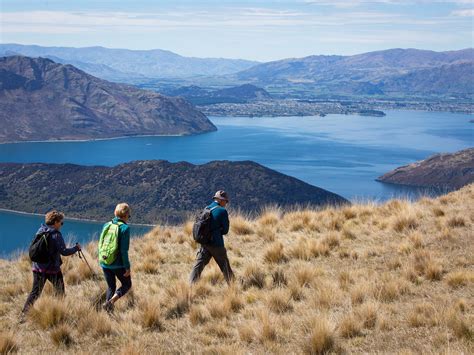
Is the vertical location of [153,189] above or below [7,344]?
below

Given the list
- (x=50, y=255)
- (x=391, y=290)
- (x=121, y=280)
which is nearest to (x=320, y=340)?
(x=391, y=290)

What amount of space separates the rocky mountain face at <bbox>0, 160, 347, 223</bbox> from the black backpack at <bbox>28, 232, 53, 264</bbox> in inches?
3332

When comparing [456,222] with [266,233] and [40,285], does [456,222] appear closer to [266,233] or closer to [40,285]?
[266,233]

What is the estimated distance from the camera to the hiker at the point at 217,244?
818cm

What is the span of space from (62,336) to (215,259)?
103 inches

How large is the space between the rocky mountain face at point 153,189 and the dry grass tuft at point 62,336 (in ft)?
280

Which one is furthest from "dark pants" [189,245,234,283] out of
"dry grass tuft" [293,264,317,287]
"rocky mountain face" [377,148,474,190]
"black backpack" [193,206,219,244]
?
"rocky mountain face" [377,148,474,190]

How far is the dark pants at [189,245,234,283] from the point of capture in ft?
A: 26.9

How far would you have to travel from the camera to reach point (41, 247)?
7184 mm

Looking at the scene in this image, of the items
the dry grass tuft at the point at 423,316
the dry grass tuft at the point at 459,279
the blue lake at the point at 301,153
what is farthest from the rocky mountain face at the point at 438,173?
the dry grass tuft at the point at 423,316

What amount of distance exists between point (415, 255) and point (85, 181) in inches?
4389

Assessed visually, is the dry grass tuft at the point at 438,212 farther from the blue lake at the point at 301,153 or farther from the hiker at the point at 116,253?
the blue lake at the point at 301,153

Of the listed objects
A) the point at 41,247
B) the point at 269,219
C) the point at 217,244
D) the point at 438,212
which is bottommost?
the point at 269,219

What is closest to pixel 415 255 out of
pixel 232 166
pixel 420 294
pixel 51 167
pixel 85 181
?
pixel 420 294
